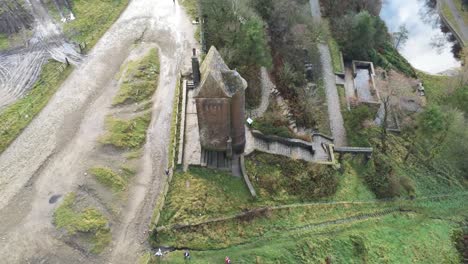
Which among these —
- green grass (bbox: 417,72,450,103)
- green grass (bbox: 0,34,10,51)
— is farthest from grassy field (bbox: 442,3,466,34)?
green grass (bbox: 0,34,10,51)

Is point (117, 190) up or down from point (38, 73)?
down

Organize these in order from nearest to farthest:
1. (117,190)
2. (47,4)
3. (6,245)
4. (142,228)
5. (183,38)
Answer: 1. (6,245)
2. (142,228)
3. (117,190)
4. (183,38)
5. (47,4)

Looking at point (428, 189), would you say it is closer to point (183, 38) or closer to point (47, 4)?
point (183, 38)

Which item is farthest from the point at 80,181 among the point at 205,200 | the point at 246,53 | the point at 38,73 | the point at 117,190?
the point at 246,53

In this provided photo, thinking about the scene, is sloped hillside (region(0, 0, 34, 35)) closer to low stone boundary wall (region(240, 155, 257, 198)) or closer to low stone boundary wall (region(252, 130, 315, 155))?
low stone boundary wall (region(252, 130, 315, 155))

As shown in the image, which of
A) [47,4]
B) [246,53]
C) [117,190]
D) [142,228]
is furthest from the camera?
[47,4]

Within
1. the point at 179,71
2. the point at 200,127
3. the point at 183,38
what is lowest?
the point at 200,127
